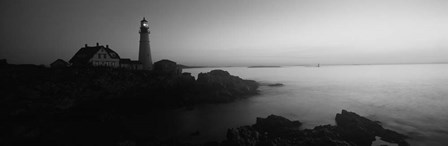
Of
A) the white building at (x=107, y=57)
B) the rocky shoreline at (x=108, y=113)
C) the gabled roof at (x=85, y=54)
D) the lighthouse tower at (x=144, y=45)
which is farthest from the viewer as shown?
the lighthouse tower at (x=144, y=45)

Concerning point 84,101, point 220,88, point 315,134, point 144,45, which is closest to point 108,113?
point 84,101

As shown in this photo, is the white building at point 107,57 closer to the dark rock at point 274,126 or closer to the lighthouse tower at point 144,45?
the lighthouse tower at point 144,45

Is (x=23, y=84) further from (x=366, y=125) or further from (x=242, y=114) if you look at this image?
(x=366, y=125)

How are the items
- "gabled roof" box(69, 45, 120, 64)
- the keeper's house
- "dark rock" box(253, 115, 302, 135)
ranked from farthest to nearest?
"gabled roof" box(69, 45, 120, 64) → the keeper's house → "dark rock" box(253, 115, 302, 135)

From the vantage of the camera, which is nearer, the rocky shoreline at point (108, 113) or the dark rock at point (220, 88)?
the rocky shoreline at point (108, 113)

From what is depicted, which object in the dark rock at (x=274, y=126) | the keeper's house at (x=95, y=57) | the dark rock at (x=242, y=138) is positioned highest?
the keeper's house at (x=95, y=57)

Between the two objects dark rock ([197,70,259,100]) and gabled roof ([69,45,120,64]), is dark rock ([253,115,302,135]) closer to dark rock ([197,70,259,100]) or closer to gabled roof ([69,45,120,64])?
dark rock ([197,70,259,100])

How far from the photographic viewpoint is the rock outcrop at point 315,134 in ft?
47.4

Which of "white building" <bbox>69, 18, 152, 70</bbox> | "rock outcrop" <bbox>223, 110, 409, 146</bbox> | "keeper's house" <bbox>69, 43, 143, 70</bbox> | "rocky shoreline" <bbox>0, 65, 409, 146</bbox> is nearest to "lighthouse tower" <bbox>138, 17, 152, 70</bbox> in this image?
"white building" <bbox>69, 18, 152, 70</bbox>

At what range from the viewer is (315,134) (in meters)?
16.1

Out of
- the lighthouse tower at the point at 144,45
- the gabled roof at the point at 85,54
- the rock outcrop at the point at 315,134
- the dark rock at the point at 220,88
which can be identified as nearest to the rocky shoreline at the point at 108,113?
the rock outcrop at the point at 315,134

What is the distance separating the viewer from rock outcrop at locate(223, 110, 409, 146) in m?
14.5

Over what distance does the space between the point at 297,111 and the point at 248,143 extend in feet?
64.1


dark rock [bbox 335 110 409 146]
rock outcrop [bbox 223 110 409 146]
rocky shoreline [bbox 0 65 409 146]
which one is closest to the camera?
rock outcrop [bbox 223 110 409 146]
